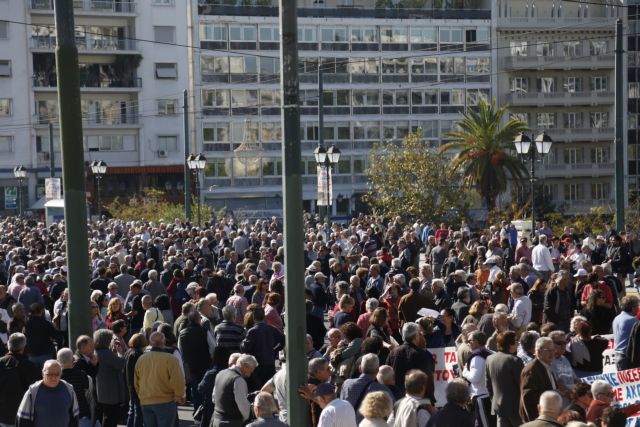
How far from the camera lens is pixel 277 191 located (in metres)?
77.6

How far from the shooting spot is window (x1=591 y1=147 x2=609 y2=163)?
8256cm

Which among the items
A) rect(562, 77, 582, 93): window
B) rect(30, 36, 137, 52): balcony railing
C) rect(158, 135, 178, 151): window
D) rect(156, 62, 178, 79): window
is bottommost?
rect(158, 135, 178, 151): window

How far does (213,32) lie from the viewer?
76688 mm

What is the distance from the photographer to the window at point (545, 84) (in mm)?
80875

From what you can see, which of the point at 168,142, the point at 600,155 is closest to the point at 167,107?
the point at 168,142

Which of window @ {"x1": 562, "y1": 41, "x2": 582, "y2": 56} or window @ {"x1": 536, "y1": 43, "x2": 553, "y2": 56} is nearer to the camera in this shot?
window @ {"x1": 536, "y1": 43, "x2": 553, "y2": 56}

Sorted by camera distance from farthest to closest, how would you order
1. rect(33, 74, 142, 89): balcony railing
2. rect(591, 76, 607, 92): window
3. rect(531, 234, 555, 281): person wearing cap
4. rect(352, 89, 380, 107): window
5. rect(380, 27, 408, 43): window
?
rect(591, 76, 607, 92): window
rect(352, 89, 380, 107): window
rect(380, 27, 408, 43): window
rect(33, 74, 142, 89): balcony railing
rect(531, 234, 555, 281): person wearing cap

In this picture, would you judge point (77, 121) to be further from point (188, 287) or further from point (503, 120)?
point (503, 120)

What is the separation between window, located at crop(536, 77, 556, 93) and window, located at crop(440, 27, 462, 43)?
667 cm

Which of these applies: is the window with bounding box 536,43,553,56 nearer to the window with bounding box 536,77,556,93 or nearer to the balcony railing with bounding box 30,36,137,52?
the window with bounding box 536,77,556,93

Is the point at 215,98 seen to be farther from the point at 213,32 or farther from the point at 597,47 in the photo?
the point at 597,47

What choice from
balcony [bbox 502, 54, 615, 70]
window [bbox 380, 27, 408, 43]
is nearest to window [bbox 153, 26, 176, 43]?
window [bbox 380, 27, 408, 43]

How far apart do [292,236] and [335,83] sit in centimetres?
7042

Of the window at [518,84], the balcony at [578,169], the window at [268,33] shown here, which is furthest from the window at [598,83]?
the window at [268,33]
